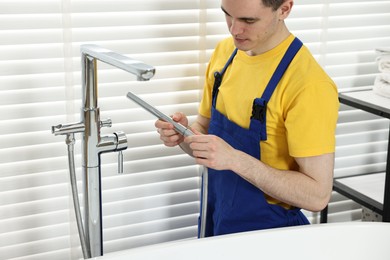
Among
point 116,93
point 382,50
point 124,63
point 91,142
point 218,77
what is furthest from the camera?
point 382,50

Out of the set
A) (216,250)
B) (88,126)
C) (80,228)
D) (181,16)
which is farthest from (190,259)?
(181,16)

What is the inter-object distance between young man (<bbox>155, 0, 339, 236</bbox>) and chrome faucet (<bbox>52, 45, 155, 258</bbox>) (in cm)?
19

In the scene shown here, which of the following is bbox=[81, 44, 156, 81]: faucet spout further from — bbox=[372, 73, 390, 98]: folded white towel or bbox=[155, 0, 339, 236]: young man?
bbox=[372, 73, 390, 98]: folded white towel

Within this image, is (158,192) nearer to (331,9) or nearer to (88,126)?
(88,126)

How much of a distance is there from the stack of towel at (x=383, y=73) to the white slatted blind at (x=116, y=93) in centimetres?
12

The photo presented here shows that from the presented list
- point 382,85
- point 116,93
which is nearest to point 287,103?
point 116,93

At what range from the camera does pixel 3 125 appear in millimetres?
1819

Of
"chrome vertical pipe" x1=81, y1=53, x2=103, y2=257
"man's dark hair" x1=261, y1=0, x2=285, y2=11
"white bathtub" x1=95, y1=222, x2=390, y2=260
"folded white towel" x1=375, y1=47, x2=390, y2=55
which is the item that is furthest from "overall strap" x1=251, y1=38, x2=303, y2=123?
"folded white towel" x1=375, y1=47, x2=390, y2=55

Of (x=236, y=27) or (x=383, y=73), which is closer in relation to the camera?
(x=236, y=27)

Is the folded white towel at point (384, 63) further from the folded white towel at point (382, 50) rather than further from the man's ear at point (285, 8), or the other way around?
the man's ear at point (285, 8)

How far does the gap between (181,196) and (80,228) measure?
23.5 inches

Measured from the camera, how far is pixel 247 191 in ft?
5.54

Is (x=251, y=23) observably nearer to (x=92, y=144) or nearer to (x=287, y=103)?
(x=287, y=103)

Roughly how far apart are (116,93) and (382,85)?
821 millimetres
